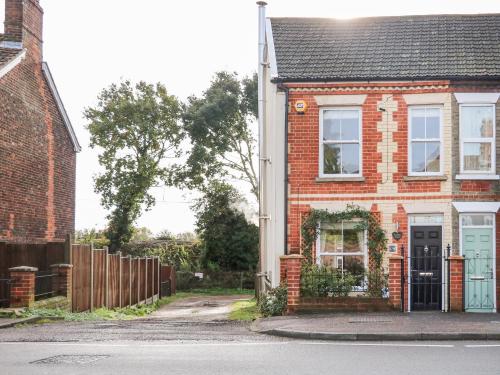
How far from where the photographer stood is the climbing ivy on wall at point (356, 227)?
21.8 m

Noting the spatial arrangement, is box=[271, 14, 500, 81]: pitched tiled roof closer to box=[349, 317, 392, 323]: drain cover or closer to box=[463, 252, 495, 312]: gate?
box=[463, 252, 495, 312]: gate

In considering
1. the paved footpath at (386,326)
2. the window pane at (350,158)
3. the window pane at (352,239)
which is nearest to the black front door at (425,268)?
the window pane at (352,239)

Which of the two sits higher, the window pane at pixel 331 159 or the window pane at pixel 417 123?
the window pane at pixel 417 123

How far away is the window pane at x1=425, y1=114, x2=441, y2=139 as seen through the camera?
22.2 metres

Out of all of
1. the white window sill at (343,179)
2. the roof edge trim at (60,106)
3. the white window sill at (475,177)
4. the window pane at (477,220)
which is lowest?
the window pane at (477,220)

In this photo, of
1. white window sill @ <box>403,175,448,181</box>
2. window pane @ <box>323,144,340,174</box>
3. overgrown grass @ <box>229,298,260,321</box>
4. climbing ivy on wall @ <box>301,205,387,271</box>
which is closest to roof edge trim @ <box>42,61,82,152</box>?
overgrown grass @ <box>229,298,260,321</box>

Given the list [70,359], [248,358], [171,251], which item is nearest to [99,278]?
[70,359]

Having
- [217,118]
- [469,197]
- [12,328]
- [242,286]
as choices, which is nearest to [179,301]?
[242,286]

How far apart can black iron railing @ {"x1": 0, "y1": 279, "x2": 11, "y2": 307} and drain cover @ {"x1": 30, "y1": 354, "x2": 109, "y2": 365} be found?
8698 mm

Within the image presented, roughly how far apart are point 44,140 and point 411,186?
12479 millimetres

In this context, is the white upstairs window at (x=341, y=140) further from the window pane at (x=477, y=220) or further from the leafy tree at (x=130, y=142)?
the leafy tree at (x=130, y=142)

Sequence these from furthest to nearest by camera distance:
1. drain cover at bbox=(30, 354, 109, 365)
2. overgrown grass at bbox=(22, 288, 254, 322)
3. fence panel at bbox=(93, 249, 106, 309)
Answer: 1. fence panel at bbox=(93, 249, 106, 309)
2. overgrown grass at bbox=(22, 288, 254, 322)
3. drain cover at bbox=(30, 354, 109, 365)

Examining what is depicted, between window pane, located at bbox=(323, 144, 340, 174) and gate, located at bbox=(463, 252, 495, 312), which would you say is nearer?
gate, located at bbox=(463, 252, 495, 312)

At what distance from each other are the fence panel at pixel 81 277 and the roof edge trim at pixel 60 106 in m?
8.07
